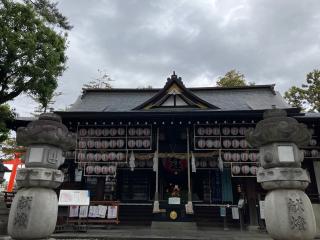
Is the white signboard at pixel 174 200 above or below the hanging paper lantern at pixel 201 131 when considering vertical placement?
below

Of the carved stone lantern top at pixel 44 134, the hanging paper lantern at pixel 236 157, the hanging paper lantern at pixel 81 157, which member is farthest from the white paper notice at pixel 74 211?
the hanging paper lantern at pixel 236 157

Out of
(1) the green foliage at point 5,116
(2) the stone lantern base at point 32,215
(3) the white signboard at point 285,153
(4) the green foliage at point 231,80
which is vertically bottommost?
(2) the stone lantern base at point 32,215

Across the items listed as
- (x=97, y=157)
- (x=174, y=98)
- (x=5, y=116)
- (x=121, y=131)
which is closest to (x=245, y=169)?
(x=174, y=98)

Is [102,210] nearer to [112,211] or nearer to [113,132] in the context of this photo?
[112,211]

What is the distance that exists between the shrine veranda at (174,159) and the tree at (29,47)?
8.67 ft

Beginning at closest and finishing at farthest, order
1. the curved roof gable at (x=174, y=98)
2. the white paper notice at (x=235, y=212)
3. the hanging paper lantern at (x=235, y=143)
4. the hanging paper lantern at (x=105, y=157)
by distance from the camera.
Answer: the white paper notice at (x=235, y=212) → the hanging paper lantern at (x=235, y=143) → the hanging paper lantern at (x=105, y=157) → the curved roof gable at (x=174, y=98)

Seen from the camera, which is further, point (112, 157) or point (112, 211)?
point (112, 157)

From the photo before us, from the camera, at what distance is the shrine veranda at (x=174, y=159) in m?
14.0

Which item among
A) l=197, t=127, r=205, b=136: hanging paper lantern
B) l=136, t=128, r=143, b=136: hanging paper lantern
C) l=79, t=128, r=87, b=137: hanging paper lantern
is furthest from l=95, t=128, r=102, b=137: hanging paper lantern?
l=197, t=127, r=205, b=136: hanging paper lantern

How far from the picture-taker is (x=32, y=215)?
5.59 meters

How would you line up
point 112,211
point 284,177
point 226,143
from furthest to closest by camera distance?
point 226,143 < point 112,211 < point 284,177

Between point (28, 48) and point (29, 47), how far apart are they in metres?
0.08

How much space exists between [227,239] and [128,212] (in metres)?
6.96

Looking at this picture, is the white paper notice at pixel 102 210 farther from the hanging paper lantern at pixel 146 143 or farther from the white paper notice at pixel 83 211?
the hanging paper lantern at pixel 146 143
